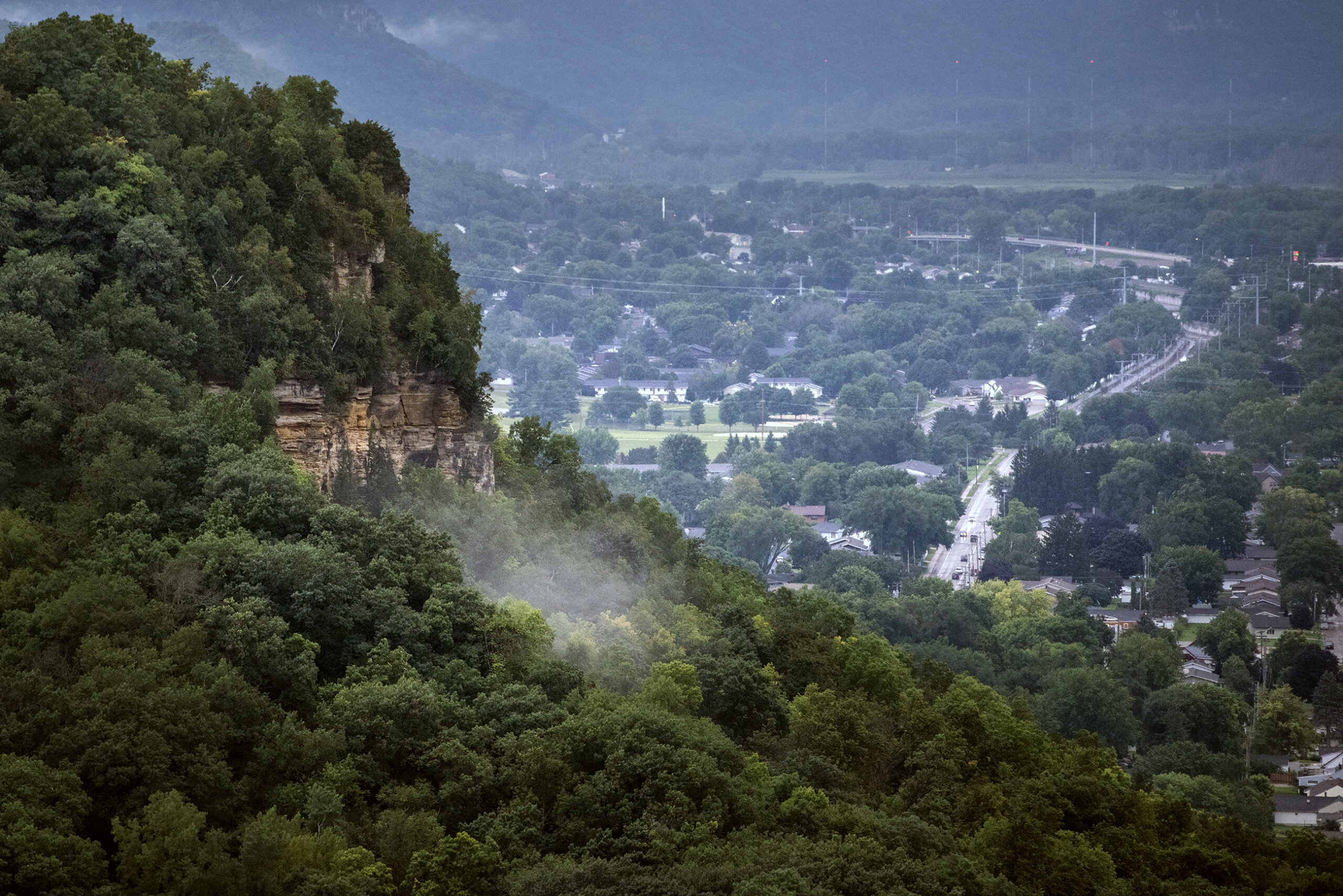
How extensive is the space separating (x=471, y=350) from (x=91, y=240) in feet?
43.2

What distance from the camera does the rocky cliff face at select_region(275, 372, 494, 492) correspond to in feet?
141

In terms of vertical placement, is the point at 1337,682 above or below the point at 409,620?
below

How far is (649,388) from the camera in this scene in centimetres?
19425

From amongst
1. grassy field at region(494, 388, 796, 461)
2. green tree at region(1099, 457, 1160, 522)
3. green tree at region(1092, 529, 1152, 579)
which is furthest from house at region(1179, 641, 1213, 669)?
grassy field at region(494, 388, 796, 461)

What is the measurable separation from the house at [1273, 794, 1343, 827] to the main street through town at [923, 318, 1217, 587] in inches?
2030

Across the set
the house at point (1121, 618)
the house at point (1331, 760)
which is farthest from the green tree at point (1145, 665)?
the house at point (1331, 760)

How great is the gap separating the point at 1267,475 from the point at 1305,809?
8265 centimetres

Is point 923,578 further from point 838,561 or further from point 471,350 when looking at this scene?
point 471,350

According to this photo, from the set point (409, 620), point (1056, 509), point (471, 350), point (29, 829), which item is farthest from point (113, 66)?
point (1056, 509)

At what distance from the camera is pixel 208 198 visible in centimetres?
4403

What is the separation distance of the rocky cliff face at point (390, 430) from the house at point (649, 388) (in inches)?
5359

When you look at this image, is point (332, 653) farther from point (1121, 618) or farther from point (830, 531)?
point (830, 531)

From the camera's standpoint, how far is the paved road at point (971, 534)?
12512cm

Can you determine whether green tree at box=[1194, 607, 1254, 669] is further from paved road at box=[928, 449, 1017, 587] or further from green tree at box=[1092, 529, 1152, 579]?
paved road at box=[928, 449, 1017, 587]
